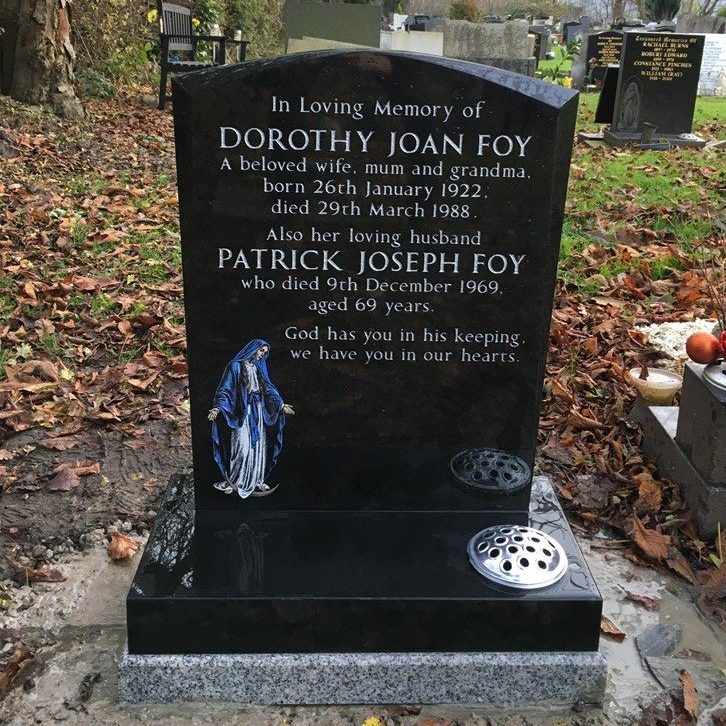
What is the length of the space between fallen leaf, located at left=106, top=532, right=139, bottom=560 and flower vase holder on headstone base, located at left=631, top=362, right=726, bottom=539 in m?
2.21

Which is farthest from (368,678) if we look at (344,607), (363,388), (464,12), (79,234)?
(464,12)

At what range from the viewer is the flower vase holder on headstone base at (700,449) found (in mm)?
3045

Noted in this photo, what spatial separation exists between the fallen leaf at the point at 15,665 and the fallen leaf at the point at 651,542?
2.21 m

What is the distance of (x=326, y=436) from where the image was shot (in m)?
2.86

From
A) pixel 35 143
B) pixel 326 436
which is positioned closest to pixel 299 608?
pixel 326 436

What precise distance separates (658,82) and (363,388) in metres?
11.3

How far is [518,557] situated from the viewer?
2527 millimetres

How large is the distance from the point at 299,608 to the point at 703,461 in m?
1.73

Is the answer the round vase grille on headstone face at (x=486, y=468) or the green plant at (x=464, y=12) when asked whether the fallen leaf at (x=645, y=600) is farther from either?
the green plant at (x=464, y=12)

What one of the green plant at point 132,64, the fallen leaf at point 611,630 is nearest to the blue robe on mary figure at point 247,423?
the fallen leaf at point 611,630

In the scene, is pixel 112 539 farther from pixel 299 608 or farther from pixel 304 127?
pixel 304 127

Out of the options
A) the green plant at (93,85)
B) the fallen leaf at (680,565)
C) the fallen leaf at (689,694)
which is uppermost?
the green plant at (93,85)

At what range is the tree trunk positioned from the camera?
1022 cm

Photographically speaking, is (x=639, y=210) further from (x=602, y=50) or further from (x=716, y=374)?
(x=602, y=50)
